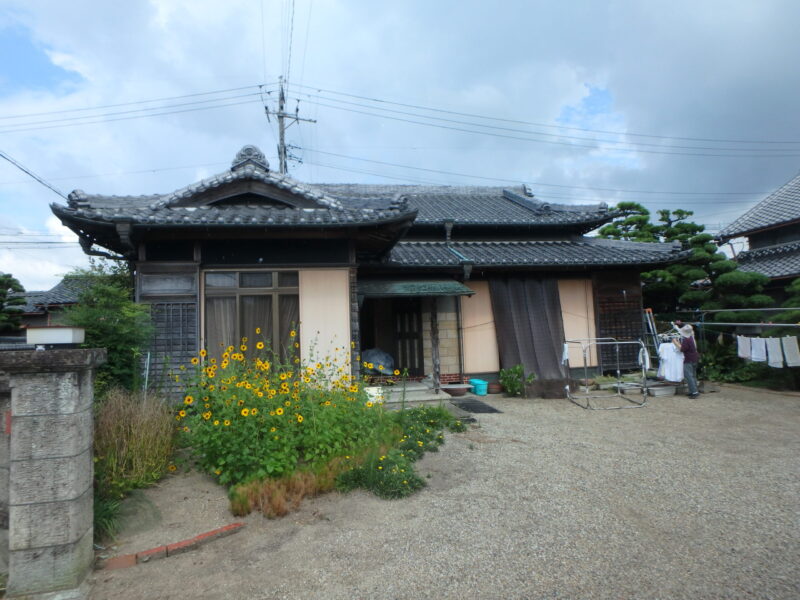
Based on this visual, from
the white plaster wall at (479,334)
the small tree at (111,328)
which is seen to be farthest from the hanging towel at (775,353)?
the small tree at (111,328)

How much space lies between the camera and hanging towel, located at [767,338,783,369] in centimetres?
973

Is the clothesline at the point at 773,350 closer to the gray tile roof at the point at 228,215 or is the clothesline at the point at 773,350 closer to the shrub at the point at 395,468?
the shrub at the point at 395,468

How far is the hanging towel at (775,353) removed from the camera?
9734mm

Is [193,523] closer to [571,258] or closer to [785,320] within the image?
[571,258]

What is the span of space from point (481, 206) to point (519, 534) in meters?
12.3

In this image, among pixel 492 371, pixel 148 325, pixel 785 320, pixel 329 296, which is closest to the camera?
pixel 148 325

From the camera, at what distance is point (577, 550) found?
139 inches

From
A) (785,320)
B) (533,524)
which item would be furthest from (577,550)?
(785,320)

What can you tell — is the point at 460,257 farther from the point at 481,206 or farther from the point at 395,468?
the point at 395,468

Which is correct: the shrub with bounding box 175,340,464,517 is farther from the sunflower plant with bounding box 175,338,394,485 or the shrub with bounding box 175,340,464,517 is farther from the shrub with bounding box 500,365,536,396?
the shrub with bounding box 500,365,536,396

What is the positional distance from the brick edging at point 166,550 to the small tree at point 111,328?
289 cm

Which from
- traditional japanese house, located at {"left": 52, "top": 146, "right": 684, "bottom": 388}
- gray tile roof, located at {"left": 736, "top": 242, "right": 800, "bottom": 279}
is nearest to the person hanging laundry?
traditional japanese house, located at {"left": 52, "top": 146, "right": 684, "bottom": 388}

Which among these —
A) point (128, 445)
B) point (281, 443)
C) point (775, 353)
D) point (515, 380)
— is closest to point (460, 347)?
point (515, 380)

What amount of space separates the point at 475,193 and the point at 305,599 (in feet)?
50.0
